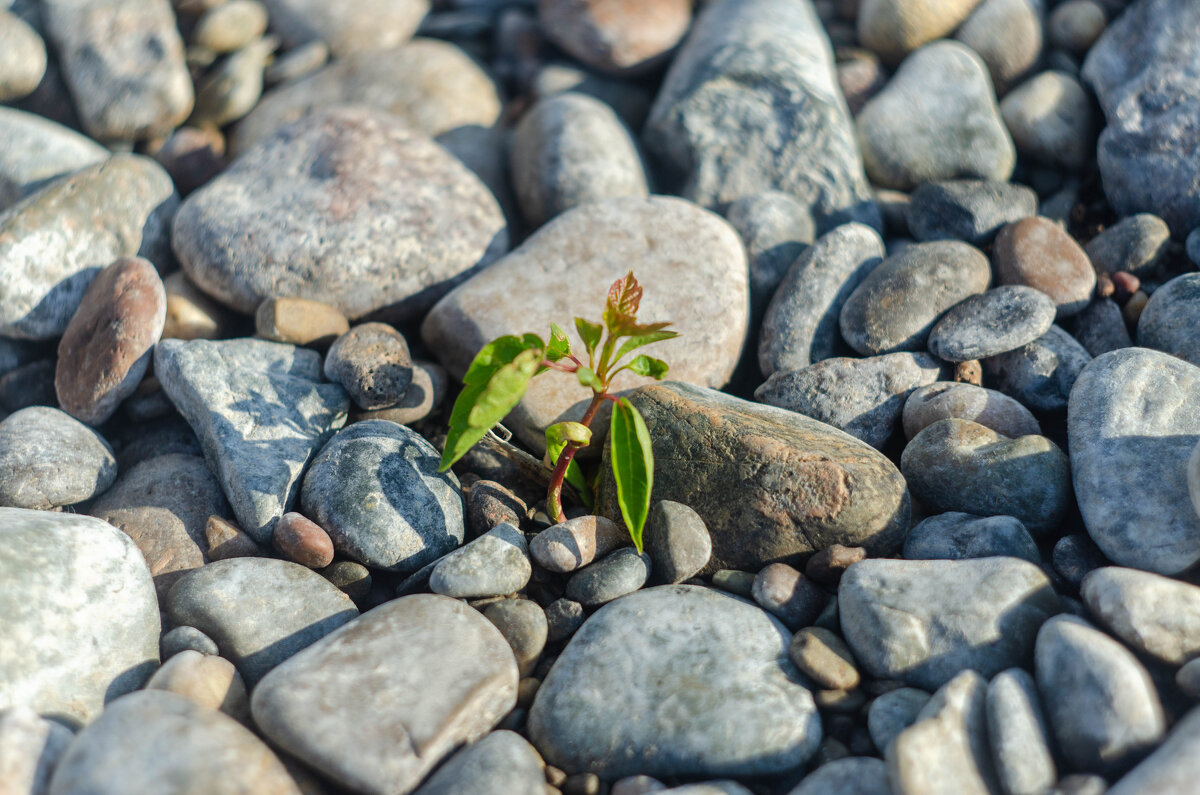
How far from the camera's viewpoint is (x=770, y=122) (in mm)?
4461

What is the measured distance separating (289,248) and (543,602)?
2.07 meters

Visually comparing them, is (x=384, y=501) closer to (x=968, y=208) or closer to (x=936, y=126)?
(x=968, y=208)

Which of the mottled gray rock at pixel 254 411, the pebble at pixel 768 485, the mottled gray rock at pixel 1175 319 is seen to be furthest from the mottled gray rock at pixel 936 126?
the mottled gray rock at pixel 254 411

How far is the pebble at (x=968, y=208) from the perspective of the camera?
3.97 meters

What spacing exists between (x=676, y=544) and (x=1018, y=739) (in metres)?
1.11

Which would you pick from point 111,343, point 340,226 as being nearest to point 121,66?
point 340,226

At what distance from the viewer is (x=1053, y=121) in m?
4.44

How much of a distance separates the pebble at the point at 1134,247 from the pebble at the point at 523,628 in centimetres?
305

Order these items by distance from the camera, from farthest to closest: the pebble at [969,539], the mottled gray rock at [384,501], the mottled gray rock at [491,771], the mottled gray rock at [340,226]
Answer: the mottled gray rock at [340,226] < the mottled gray rock at [384,501] < the pebble at [969,539] < the mottled gray rock at [491,771]

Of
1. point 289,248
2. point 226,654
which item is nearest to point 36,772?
point 226,654

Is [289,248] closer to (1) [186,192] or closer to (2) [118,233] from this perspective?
(2) [118,233]

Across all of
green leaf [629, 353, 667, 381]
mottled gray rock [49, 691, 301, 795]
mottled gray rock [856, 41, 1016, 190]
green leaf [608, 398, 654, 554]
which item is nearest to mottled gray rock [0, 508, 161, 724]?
mottled gray rock [49, 691, 301, 795]

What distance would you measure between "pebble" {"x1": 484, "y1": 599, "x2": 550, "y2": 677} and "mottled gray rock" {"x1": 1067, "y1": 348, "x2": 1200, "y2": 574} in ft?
6.01

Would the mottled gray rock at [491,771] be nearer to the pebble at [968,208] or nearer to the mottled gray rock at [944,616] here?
the mottled gray rock at [944,616]
